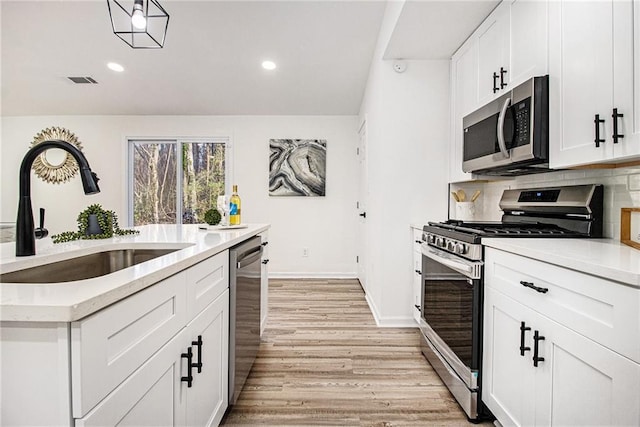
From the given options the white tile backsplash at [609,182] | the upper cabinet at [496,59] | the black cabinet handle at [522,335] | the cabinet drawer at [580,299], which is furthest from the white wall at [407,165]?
the black cabinet handle at [522,335]

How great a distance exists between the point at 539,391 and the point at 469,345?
0.45 meters

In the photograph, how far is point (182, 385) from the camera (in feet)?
3.70

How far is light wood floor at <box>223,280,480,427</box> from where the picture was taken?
1738mm

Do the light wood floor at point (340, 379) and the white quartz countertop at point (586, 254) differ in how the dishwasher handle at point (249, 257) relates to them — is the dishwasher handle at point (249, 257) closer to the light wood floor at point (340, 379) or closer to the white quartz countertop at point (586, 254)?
the light wood floor at point (340, 379)

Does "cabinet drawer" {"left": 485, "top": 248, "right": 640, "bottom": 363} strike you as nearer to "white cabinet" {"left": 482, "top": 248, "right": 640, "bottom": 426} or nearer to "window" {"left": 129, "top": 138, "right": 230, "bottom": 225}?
"white cabinet" {"left": 482, "top": 248, "right": 640, "bottom": 426}

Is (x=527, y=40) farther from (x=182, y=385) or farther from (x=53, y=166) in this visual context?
(x=53, y=166)

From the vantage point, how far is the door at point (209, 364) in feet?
4.02

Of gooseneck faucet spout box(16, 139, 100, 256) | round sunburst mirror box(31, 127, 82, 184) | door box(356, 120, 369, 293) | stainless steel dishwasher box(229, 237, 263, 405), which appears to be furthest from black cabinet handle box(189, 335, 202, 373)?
round sunburst mirror box(31, 127, 82, 184)

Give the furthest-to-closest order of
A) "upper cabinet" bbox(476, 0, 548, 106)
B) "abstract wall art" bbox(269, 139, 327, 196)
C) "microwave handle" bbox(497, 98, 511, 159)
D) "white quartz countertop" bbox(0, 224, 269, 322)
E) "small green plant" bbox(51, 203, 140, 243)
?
"abstract wall art" bbox(269, 139, 327, 196)
"microwave handle" bbox(497, 98, 511, 159)
"upper cabinet" bbox(476, 0, 548, 106)
"small green plant" bbox(51, 203, 140, 243)
"white quartz countertop" bbox(0, 224, 269, 322)

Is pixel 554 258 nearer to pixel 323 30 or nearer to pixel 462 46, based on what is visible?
pixel 462 46

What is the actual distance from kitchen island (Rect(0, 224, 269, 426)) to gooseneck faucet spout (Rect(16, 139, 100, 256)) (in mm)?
58

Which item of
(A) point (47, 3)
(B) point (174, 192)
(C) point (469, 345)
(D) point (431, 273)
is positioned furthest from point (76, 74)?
(C) point (469, 345)

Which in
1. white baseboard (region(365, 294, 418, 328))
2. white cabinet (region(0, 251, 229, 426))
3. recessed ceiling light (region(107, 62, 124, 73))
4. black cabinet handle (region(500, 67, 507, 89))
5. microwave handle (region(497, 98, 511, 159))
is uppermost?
recessed ceiling light (region(107, 62, 124, 73))

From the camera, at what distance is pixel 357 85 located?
425 centimetres
